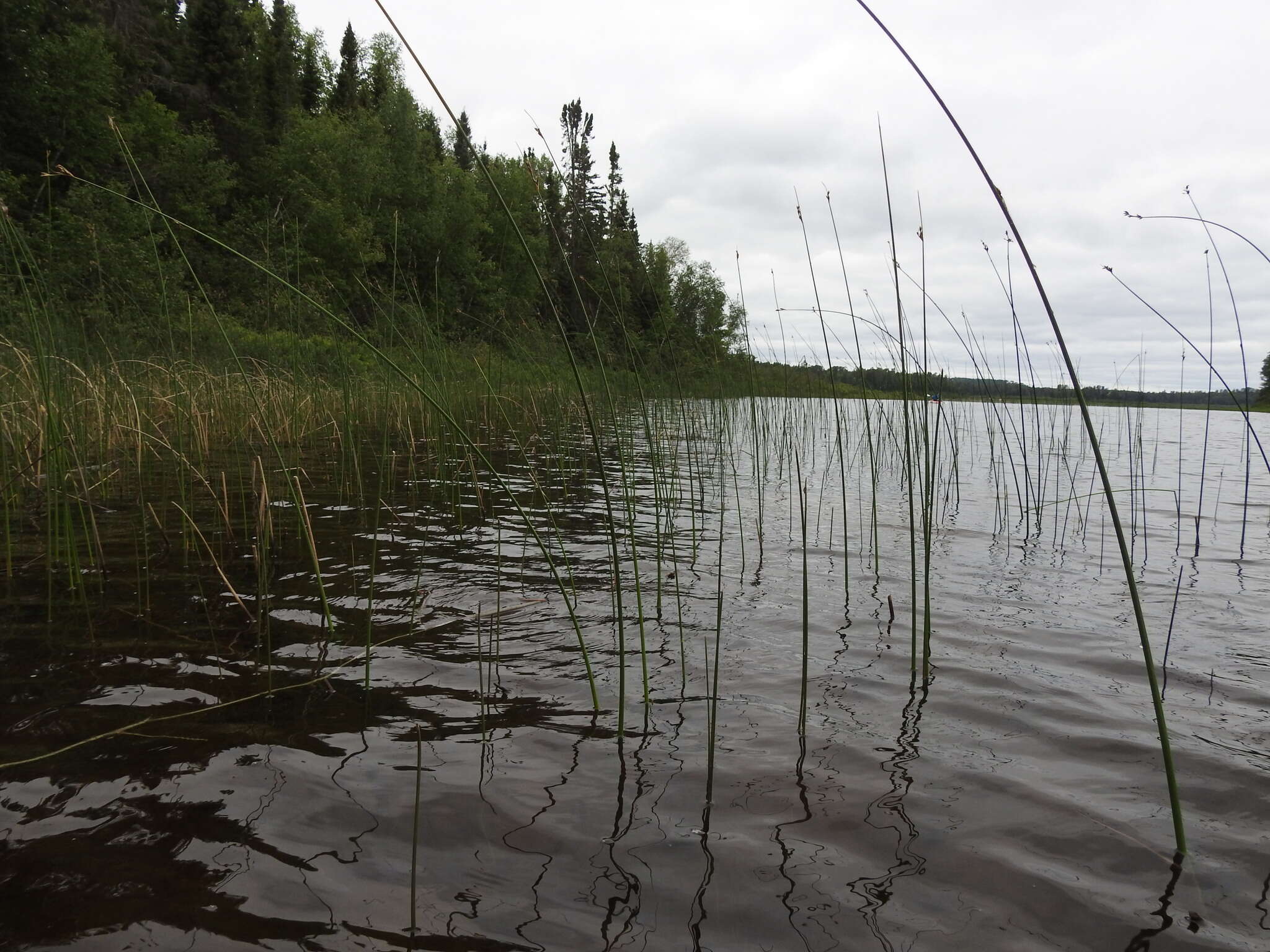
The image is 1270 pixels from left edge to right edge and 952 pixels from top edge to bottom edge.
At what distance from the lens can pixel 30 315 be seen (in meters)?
2.17

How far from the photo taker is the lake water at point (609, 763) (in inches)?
47.0

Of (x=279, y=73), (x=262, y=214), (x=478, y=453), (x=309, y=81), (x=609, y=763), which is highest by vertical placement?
(x=309, y=81)

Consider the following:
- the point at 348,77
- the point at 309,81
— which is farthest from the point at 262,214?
the point at 348,77

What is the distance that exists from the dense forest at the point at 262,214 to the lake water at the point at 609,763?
99 cm

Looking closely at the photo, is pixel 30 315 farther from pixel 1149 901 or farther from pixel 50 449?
pixel 1149 901

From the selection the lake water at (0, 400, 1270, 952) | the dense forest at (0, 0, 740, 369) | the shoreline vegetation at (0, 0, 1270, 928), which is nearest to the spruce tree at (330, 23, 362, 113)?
the dense forest at (0, 0, 740, 369)

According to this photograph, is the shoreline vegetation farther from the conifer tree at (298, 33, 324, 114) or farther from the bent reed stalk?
the conifer tree at (298, 33, 324, 114)

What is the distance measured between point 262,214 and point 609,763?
83.5 ft

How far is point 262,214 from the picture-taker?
2266 cm

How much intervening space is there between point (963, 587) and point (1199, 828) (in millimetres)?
1825

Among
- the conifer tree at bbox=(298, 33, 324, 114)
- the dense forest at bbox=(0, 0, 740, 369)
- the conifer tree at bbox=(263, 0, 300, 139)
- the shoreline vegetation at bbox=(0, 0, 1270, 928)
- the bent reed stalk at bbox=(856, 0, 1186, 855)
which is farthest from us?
the conifer tree at bbox=(298, 33, 324, 114)

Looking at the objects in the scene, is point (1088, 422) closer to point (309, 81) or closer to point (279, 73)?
point (279, 73)

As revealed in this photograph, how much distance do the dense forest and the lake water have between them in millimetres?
989

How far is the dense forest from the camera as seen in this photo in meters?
3.87
